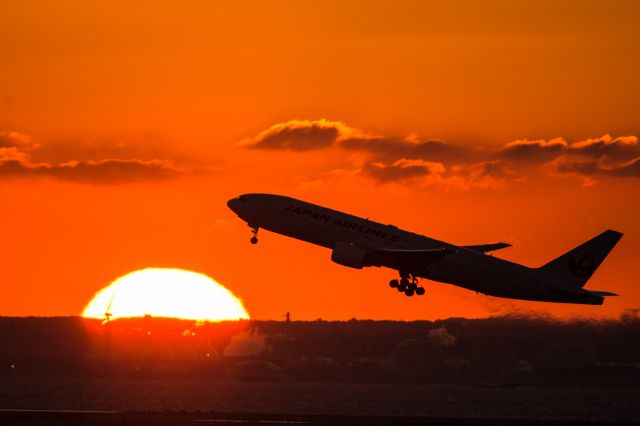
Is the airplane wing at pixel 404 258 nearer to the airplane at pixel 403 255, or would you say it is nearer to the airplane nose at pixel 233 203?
the airplane at pixel 403 255

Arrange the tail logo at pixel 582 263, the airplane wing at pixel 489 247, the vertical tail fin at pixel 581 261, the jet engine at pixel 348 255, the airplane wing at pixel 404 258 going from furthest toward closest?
the airplane wing at pixel 489 247 → the tail logo at pixel 582 263 → the vertical tail fin at pixel 581 261 → the jet engine at pixel 348 255 → the airplane wing at pixel 404 258

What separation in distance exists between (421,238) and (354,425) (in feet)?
62.1

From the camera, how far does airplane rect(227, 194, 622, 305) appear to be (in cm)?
12131

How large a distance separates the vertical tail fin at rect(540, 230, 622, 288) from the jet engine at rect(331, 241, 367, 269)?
17.9 metres

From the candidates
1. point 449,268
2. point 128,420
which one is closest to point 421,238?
point 449,268

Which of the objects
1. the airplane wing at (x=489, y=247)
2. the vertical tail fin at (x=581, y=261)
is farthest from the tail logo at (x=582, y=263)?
the airplane wing at (x=489, y=247)

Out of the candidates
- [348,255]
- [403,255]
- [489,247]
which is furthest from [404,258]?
[489,247]

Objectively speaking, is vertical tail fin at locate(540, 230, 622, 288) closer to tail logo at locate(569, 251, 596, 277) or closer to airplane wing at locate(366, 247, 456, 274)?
tail logo at locate(569, 251, 596, 277)

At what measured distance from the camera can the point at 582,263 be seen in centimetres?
12581

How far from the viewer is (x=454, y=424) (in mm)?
119688

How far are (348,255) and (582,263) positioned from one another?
23.0 metres

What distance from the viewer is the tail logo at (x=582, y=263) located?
125500mm

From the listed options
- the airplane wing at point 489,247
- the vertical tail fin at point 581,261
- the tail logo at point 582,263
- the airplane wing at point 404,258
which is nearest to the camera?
the airplane wing at point 404,258

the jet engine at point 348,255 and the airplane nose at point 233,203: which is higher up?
the airplane nose at point 233,203
